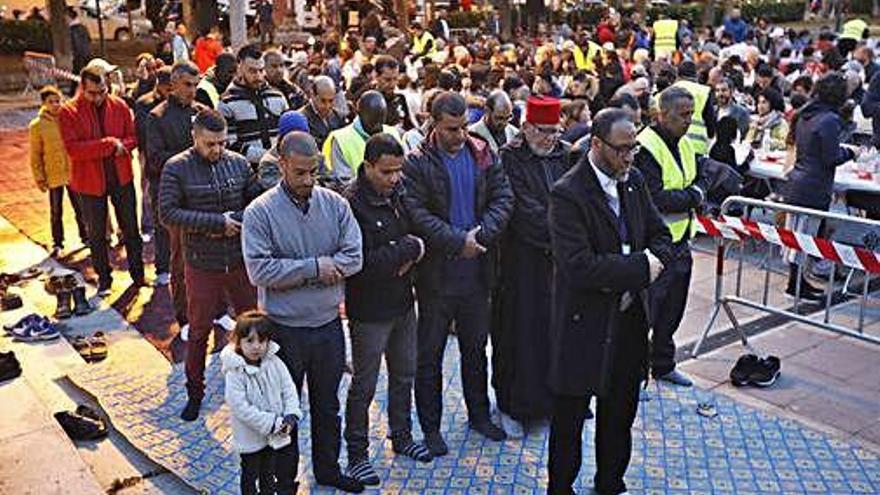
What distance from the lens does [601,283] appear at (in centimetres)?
423

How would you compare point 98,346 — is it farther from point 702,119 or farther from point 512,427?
point 702,119

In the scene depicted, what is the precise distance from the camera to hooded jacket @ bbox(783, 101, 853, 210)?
7492mm

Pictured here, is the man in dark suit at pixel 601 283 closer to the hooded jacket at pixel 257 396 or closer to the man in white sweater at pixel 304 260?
the man in white sweater at pixel 304 260

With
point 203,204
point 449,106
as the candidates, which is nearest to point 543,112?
point 449,106

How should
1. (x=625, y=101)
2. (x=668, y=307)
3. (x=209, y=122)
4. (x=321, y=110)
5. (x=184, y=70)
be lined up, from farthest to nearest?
1. (x=321, y=110)
2. (x=184, y=70)
3. (x=625, y=101)
4. (x=668, y=307)
5. (x=209, y=122)

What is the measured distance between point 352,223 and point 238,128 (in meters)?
3.03

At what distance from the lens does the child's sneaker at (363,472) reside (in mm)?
5012

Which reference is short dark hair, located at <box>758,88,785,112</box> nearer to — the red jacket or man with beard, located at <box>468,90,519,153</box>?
man with beard, located at <box>468,90,519,153</box>

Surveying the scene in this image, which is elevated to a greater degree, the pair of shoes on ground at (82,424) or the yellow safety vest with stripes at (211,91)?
the yellow safety vest with stripes at (211,91)

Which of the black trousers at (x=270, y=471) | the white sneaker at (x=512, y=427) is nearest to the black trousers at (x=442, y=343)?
the white sneaker at (x=512, y=427)

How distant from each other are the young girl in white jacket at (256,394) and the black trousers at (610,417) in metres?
1.31

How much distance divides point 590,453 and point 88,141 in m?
5.02

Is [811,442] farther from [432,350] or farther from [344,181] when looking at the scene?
[344,181]

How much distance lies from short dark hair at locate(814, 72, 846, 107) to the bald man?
3.97 metres
